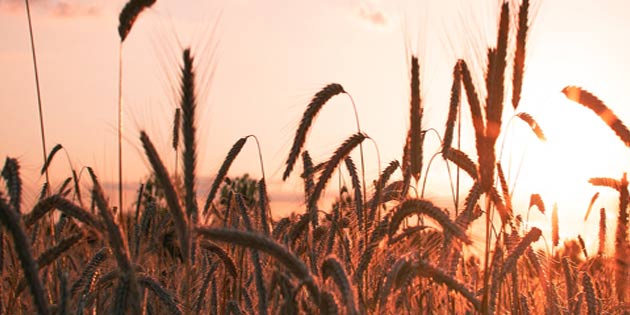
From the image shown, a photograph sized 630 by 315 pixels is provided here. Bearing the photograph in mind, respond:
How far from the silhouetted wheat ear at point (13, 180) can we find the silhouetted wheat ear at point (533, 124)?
3318mm

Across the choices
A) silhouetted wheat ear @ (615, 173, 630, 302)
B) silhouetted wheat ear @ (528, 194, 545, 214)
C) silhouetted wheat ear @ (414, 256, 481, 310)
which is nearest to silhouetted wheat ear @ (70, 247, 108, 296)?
silhouetted wheat ear @ (414, 256, 481, 310)

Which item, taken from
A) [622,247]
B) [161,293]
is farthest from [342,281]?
[622,247]

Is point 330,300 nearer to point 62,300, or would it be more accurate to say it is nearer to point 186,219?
point 186,219

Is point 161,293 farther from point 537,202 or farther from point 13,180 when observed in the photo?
point 537,202

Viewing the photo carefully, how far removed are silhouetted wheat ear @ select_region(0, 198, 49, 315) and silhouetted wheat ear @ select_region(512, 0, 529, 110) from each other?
2.23 meters

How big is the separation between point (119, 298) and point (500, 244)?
7.41ft

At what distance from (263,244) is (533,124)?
3.58 m

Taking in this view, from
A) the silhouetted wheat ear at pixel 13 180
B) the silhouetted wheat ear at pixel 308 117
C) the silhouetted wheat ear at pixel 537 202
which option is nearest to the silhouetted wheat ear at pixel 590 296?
the silhouetted wheat ear at pixel 308 117

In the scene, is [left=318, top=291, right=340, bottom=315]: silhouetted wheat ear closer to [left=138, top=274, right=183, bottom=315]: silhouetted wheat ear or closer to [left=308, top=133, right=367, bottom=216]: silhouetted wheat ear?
[left=138, top=274, right=183, bottom=315]: silhouetted wheat ear

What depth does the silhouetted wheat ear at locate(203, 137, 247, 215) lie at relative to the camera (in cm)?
553

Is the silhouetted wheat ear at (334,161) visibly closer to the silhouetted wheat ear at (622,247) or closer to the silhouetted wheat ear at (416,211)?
the silhouetted wheat ear at (416,211)

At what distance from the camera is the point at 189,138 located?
2.85 meters

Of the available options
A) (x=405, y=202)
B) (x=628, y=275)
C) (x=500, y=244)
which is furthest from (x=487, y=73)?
(x=628, y=275)

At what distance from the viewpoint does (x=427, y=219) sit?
154 inches
